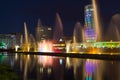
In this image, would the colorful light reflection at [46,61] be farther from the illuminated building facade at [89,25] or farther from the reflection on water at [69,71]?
the illuminated building facade at [89,25]

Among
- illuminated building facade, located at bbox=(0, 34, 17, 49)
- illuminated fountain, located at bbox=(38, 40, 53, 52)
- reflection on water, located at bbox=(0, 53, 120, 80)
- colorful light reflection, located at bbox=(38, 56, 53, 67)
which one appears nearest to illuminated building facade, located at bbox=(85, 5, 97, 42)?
illuminated fountain, located at bbox=(38, 40, 53, 52)

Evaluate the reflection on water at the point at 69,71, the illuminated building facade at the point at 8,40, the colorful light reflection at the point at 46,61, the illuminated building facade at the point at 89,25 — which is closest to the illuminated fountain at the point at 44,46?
the illuminated building facade at the point at 89,25

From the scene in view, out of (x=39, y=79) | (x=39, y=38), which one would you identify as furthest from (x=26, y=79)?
(x=39, y=38)

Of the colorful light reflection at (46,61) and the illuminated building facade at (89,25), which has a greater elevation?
the illuminated building facade at (89,25)

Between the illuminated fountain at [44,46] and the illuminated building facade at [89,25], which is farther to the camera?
the illuminated fountain at [44,46]

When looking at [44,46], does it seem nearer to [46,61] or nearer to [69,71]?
[46,61]

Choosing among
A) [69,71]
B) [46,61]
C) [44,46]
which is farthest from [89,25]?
[69,71]

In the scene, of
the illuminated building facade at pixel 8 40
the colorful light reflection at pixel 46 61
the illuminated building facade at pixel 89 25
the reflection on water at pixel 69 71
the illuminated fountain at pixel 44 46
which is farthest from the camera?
the illuminated building facade at pixel 8 40

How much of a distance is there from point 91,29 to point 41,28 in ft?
71.1

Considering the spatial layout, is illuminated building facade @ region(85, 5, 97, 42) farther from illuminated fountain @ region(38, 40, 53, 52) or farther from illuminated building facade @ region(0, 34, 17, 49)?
illuminated building facade @ region(0, 34, 17, 49)

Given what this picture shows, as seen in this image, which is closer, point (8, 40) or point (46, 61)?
point (46, 61)

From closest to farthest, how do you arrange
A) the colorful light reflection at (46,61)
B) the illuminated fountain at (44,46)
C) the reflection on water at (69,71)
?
the reflection on water at (69,71)
the colorful light reflection at (46,61)
the illuminated fountain at (44,46)

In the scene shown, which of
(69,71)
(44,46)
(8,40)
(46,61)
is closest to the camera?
(69,71)

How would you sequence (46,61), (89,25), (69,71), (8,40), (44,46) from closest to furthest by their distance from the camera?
(69,71), (46,61), (89,25), (44,46), (8,40)
